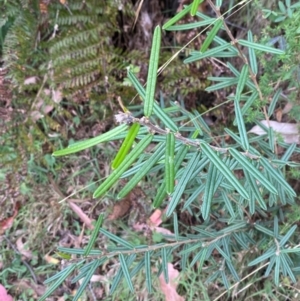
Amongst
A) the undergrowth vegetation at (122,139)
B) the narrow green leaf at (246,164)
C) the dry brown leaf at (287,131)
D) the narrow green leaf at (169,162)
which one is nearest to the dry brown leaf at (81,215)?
the undergrowth vegetation at (122,139)

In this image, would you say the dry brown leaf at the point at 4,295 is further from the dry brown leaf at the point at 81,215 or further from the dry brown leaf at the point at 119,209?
the dry brown leaf at the point at 119,209

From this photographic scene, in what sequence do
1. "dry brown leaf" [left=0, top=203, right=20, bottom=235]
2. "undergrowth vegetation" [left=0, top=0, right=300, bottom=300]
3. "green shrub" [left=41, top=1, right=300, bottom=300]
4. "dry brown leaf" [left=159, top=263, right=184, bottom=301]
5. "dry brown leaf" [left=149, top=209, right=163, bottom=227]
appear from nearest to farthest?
"green shrub" [left=41, top=1, right=300, bottom=300]
"undergrowth vegetation" [left=0, top=0, right=300, bottom=300]
"dry brown leaf" [left=159, top=263, right=184, bottom=301]
"dry brown leaf" [left=149, top=209, right=163, bottom=227]
"dry brown leaf" [left=0, top=203, right=20, bottom=235]

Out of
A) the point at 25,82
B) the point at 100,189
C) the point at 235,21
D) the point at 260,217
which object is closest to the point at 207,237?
the point at 260,217

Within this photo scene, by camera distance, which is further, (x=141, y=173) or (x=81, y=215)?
(x=81, y=215)

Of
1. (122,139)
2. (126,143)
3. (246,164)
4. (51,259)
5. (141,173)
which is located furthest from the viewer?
(51,259)

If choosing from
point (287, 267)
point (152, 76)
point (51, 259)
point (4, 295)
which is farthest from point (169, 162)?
point (4, 295)

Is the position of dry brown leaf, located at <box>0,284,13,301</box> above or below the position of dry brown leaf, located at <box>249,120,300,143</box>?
below

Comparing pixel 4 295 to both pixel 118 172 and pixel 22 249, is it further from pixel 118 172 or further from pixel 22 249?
pixel 118 172

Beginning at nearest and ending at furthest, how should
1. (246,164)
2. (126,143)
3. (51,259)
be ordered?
(126,143), (246,164), (51,259)

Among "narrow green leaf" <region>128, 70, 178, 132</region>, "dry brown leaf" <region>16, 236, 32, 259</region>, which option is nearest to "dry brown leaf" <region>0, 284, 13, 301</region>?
"dry brown leaf" <region>16, 236, 32, 259</region>

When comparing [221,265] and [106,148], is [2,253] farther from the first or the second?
[221,265]

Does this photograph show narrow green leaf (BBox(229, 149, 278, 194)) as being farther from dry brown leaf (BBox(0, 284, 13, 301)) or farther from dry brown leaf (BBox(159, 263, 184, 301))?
dry brown leaf (BBox(0, 284, 13, 301))
